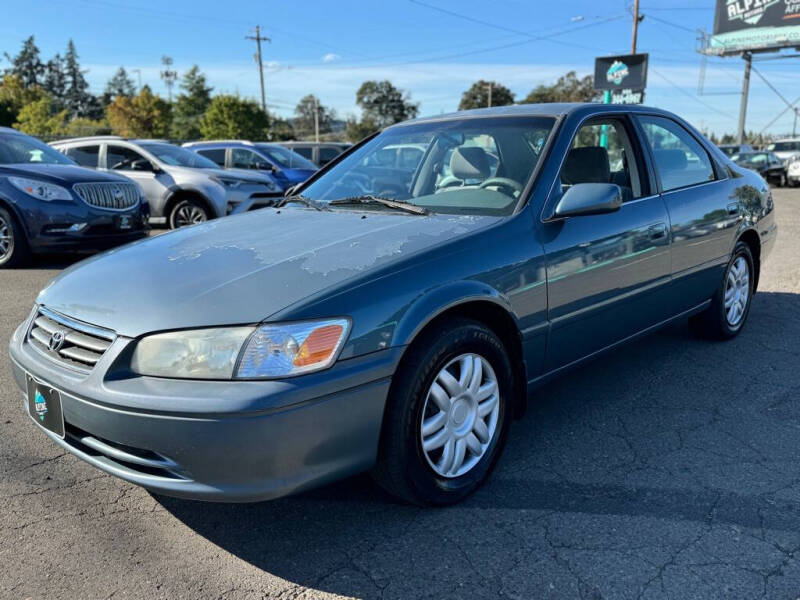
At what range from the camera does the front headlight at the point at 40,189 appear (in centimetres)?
734

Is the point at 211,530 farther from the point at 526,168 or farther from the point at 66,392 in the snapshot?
the point at 526,168

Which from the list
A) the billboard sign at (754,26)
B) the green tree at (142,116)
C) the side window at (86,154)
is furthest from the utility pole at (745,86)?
the green tree at (142,116)

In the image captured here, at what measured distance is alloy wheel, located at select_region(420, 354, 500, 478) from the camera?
2566 mm

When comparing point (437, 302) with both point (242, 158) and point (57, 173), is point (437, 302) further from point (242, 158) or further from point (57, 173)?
point (242, 158)

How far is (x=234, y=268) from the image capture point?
257 cm

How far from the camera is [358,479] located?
2.93m

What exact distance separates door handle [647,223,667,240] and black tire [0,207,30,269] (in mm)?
6647

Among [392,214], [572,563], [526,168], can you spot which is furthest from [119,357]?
[526,168]

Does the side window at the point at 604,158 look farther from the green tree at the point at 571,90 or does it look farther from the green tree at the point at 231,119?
the green tree at the point at 571,90

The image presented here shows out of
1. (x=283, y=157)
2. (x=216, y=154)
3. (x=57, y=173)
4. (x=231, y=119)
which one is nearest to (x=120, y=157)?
(x=216, y=154)

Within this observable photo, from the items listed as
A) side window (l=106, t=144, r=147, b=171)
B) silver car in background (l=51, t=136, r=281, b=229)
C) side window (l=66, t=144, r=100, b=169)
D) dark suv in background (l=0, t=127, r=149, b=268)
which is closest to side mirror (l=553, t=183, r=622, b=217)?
dark suv in background (l=0, t=127, r=149, b=268)

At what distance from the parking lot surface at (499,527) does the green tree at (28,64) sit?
414 feet

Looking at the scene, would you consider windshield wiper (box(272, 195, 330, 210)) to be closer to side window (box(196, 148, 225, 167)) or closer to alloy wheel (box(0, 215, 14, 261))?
alloy wheel (box(0, 215, 14, 261))

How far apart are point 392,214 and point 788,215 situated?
1374cm
